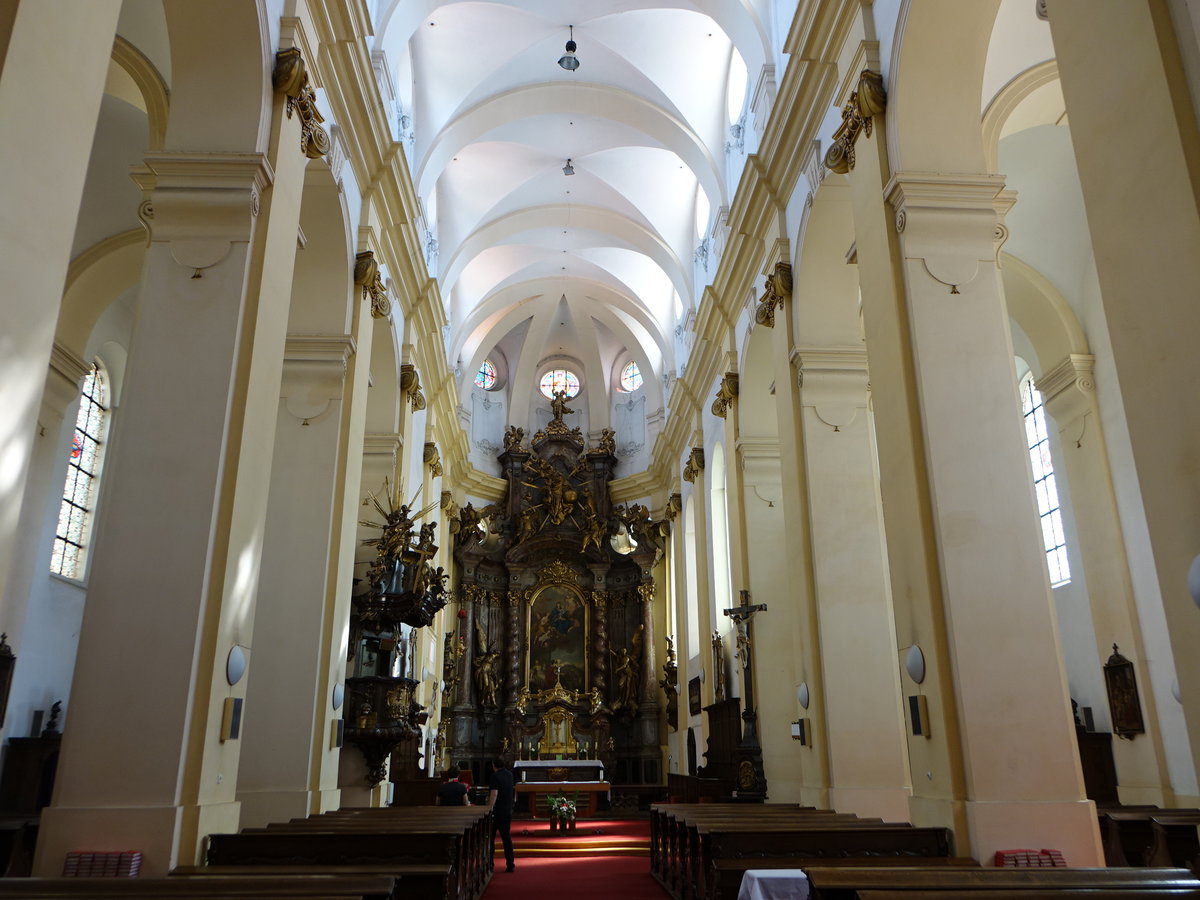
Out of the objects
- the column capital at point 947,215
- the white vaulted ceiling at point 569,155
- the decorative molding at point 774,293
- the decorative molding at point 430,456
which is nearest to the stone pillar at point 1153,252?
the column capital at point 947,215

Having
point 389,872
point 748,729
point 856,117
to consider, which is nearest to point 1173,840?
point 748,729

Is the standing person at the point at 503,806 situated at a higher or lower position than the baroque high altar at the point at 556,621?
lower

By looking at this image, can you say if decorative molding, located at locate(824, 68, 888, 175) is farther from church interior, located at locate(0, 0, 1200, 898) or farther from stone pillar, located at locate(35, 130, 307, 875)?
stone pillar, located at locate(35, 130, 307, 875)

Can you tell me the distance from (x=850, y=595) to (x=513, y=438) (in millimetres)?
16134

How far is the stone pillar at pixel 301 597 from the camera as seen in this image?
8.77 m

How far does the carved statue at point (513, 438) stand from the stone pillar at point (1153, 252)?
21.2 meters

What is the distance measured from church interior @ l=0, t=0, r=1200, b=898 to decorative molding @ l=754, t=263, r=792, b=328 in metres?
0.11

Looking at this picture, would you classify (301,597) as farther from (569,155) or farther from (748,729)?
(569,155)

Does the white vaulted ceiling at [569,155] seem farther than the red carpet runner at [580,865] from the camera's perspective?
Yes

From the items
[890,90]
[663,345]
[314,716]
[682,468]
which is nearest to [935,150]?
[890,90]

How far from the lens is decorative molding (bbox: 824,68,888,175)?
7.98m

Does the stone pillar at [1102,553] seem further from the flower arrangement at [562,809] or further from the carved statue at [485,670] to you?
the carved statue at [485,670]

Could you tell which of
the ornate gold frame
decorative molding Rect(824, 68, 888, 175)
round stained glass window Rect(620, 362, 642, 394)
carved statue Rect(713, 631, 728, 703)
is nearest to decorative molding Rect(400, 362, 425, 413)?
carved statue Rect(713, 631, 728, 703)

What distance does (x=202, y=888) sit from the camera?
160 inches
